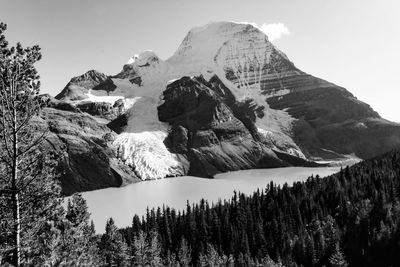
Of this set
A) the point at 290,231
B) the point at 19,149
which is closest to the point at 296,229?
the point at 290,231

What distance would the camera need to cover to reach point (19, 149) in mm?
20625

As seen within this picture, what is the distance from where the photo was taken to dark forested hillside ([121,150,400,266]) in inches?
4897

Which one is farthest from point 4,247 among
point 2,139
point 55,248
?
point 2,139

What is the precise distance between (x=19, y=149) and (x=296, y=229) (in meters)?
148

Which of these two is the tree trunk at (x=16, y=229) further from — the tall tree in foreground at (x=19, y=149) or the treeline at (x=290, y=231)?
the treeline at (x=290, y=231)

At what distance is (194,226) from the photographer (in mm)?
156875

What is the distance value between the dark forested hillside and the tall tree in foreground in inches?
3539

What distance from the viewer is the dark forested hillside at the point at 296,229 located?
408ft

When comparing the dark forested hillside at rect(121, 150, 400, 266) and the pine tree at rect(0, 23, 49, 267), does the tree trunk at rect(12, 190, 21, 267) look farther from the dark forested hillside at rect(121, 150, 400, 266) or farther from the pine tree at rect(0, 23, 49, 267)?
the dark forested hillside at rect(121, 150, 400, 266)

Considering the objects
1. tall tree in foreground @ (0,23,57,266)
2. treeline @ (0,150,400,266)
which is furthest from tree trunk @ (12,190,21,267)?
treeline @ (0,150,400,266)

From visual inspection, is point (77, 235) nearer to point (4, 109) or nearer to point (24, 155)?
A: point (24, 155)

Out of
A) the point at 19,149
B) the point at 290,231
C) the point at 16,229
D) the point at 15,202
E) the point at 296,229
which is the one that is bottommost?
the point at 296,229

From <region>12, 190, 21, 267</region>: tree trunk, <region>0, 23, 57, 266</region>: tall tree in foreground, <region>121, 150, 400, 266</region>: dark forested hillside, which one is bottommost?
<region>121, 150, 400, 266</region>: dark forested hillside

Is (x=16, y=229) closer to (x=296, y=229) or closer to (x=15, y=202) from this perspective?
(x=15, y=202)
